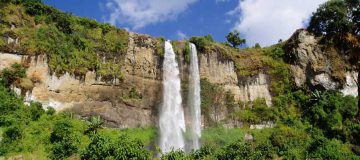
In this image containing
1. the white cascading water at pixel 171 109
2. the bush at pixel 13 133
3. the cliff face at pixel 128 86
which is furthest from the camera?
the white cascading water at pixel 171 109

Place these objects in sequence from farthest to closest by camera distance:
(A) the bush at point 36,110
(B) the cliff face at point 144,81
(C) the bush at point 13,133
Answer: (B) the cliff face at point 144,81 → (A) the bush at point 36,110 → (C) the bush at point 13,133

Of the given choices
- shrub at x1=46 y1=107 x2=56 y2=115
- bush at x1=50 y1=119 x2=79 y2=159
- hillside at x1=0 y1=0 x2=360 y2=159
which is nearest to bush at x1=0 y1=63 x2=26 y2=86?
hillside at x1=0 y1=0 x2=360 y2=159

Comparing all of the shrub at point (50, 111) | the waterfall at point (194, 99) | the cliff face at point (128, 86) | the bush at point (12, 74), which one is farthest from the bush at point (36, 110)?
the waterfall at point (194, 99)

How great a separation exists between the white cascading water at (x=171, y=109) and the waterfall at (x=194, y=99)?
855mm

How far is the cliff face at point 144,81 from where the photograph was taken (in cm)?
3158

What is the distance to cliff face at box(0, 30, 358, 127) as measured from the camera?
Answer: 31.6 metres

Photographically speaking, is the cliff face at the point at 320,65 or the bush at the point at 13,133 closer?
the bush at the point at 13,133

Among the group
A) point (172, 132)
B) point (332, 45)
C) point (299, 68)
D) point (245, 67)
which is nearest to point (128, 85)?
point (172, 132)

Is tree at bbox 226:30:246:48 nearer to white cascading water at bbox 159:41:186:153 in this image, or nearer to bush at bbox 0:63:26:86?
white cascading water at bbox 159:41:186:153

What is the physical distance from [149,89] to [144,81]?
731mm

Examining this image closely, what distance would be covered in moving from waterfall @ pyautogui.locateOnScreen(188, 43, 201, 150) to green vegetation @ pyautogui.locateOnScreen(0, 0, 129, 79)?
18.6 feet

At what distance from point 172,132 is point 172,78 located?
468 centimetres

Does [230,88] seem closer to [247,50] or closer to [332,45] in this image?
[247,50]

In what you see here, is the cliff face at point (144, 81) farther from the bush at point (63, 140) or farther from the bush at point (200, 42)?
the bush at point (63, 140)
